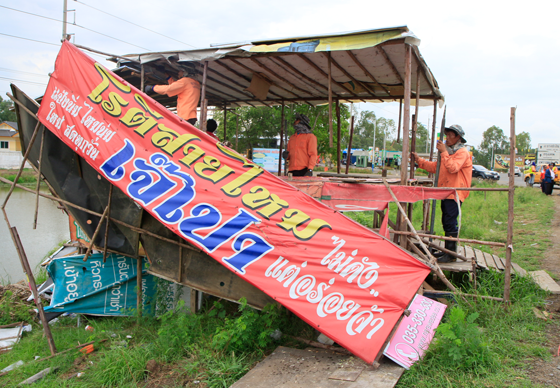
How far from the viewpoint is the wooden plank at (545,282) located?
4.36 metres

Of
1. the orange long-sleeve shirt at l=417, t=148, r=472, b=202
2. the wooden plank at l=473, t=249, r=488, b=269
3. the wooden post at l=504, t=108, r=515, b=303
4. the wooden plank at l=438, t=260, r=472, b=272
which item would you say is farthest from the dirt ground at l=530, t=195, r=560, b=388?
the orange long-sleeve shirt at l=417, t=148, r=472, b=202

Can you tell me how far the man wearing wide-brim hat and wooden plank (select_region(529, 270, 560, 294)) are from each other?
1.00m

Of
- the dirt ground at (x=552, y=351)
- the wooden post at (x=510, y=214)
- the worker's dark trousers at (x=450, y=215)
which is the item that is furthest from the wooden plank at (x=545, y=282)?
the worker's dark trousers at (x=450, y=215)

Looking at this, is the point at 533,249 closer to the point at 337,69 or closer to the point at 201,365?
the point at 337,69

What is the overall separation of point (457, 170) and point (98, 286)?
17.0ft

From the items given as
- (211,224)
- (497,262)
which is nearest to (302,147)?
(211,224)

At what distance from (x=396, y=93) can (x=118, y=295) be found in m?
5.78

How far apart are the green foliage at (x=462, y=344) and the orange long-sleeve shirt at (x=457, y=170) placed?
1.85 metres

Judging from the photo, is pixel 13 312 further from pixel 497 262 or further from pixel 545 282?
pixel 545 282

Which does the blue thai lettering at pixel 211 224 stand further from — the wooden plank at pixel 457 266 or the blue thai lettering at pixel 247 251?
the wooden plank at pixel 457 266

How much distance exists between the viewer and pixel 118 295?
5.35 meters

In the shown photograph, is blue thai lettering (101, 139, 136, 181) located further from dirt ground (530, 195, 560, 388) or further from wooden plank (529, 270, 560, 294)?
wooden plank (529, 270, 560, 294)

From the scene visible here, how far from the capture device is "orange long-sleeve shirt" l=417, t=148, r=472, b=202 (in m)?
4.61

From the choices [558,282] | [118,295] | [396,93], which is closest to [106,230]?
[118,295]
